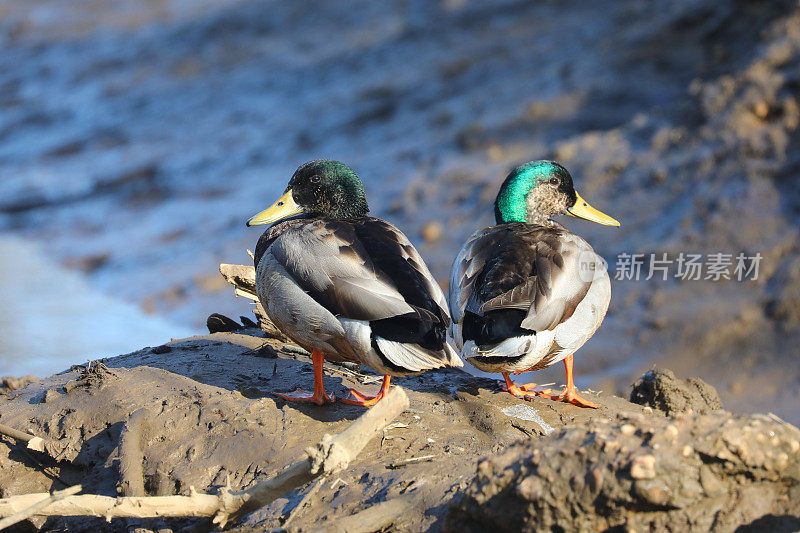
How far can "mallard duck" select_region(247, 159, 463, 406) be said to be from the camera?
3.74 metres

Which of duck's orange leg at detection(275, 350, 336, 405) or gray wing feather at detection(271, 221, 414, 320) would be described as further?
duck's orange leg at detection(275, 350, 336, 405)

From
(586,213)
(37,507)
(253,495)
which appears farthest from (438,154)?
(37,507)

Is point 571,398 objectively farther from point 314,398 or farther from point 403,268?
point 314,398

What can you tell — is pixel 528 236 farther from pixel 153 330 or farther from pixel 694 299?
pixel 153 330

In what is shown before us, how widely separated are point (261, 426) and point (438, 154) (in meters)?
6.09

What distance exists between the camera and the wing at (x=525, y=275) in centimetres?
390

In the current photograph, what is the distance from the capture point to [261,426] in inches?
149

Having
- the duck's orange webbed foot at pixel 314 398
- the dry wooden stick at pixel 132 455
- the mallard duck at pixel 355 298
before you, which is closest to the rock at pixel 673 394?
the mallard duck at pixel 355 298

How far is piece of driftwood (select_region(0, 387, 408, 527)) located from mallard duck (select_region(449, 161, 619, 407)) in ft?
3.75

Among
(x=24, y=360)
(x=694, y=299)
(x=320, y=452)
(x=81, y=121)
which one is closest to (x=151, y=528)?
(x=320, y=452)

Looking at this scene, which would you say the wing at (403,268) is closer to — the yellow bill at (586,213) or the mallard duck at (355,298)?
the mallard duck at (355,298)

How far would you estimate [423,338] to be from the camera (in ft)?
12.2

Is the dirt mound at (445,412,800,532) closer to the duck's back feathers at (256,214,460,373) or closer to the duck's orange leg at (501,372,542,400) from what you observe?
the duck's back feathers at (256,214,460,373)

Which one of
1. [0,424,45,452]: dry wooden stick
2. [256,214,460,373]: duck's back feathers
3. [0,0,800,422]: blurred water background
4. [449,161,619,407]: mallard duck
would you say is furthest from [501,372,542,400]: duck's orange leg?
[0,424,45,452]: dry wooden stick
